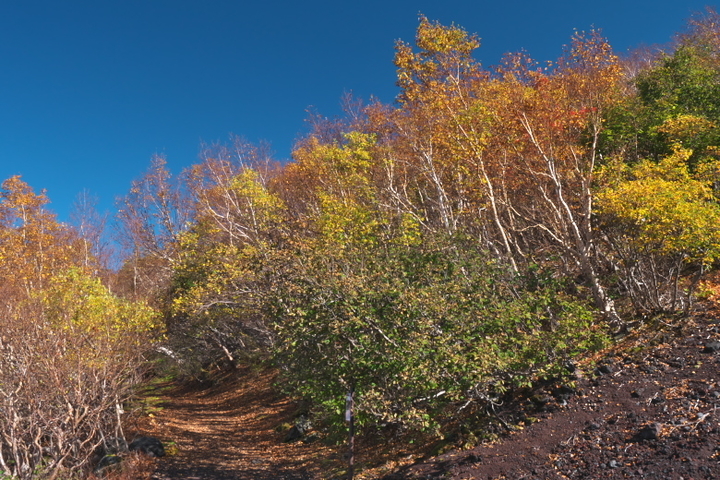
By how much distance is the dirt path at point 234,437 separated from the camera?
11383 mm

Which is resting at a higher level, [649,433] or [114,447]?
[114,447]

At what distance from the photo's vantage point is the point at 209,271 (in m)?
17.6

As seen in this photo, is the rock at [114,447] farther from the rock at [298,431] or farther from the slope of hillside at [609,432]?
the rock at [298,431]

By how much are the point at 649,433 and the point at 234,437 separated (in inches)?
529

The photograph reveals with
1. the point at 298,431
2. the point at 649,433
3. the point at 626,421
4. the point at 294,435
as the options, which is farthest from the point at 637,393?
the point at 294,435

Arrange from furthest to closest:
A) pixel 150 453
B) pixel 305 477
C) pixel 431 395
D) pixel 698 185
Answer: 1. pixel 150 453
2. pixel 305 477
3. pixel 698 185
4. pixel 431 395

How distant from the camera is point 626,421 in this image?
251 inches

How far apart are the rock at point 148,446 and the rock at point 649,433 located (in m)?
12.1

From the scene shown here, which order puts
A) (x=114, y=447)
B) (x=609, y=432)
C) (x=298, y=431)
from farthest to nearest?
1. (x=298, y=431)
2. (x=114, y=447)
3. (x=609, y=432)

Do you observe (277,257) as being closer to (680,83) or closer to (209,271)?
(209,271)

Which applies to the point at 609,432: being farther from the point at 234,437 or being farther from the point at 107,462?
the point at 234,437

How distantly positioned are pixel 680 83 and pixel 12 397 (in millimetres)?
19618

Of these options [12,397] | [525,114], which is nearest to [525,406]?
[525,114]

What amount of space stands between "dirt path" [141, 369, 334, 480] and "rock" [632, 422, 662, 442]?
678 centimetres
